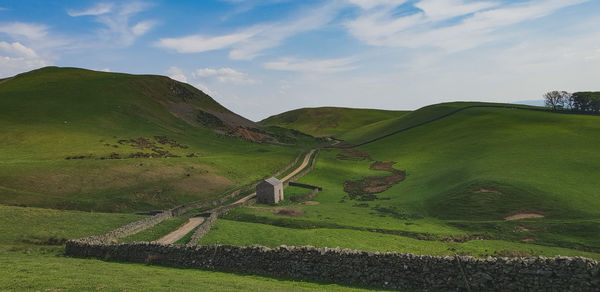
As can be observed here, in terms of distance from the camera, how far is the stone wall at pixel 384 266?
1752 centimetres

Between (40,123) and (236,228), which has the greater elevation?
(40,123)

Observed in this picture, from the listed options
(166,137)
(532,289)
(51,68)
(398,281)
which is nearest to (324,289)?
(398,281)

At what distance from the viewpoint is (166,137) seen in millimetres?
100000

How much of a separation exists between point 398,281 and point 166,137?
91.7 metres

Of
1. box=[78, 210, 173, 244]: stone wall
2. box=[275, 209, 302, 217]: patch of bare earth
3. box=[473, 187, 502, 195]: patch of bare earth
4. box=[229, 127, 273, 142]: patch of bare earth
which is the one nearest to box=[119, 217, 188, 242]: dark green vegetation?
box=[78, 210, 173, 244]: stone wall

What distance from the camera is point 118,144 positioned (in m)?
84.9

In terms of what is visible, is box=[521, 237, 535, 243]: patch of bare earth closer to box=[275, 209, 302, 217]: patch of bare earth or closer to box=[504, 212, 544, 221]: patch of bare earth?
box=[504, 212, 544, 221]: patch of bare earth

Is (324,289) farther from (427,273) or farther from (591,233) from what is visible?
(591,233)

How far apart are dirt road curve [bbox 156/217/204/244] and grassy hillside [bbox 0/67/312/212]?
12.4 meters

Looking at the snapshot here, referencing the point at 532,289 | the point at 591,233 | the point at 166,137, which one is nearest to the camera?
the point at 532,289

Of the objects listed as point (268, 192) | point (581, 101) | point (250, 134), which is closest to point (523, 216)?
point (268, 192)

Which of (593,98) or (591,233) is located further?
(593,98)

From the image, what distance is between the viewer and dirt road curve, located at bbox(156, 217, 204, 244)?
35.6 meters

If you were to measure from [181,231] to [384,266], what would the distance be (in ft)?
86.7
